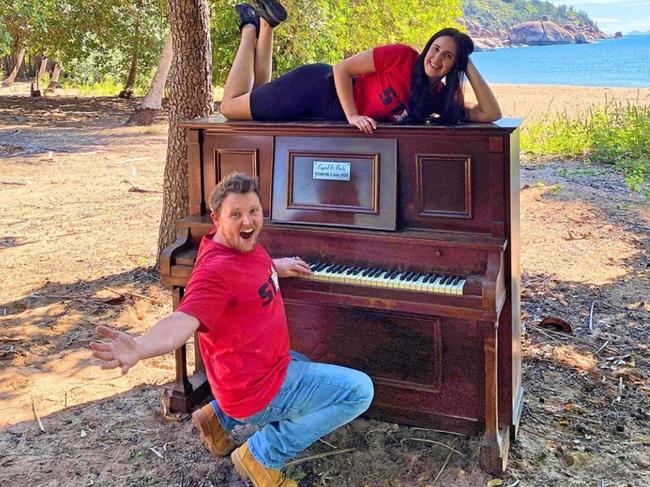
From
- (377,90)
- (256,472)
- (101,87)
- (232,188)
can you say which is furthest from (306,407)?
(101,87)

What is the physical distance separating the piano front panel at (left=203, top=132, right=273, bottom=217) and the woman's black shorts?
0.57 feet

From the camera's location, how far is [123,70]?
85.3ft

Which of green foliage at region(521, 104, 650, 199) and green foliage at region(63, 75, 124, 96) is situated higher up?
green foliage at region(63, 75, 124, 96)

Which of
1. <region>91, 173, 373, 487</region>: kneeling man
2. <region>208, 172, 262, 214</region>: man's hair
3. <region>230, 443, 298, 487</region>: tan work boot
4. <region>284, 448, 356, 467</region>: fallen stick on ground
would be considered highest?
<region>208, 172, 262, 214</region>: man's hair

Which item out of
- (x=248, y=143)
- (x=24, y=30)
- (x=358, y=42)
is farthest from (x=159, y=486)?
(x=24, y=30)

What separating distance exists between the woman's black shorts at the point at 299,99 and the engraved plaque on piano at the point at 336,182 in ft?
0.76

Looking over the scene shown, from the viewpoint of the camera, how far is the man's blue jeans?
116 inches

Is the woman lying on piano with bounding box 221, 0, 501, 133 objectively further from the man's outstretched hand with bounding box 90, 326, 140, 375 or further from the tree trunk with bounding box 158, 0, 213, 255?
the tree trunk with bounding box 158, 0, 213, 255

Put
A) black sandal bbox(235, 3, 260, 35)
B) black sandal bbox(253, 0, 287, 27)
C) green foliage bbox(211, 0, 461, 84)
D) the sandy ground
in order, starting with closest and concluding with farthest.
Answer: the sandy ground, black sandal bbox(253, 0, 287, 27), black sandal bbox(235, 3, 260, 35), green foliage bbox(211, 0, 461, 84)

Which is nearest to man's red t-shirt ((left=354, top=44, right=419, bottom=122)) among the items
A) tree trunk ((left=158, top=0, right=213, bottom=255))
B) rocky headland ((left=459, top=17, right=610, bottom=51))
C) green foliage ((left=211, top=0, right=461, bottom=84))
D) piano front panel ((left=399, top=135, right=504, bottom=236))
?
piano front panel ((left=399, top=135, right=504, bottom=236))

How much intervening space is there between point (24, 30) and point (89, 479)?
2027 centimetres

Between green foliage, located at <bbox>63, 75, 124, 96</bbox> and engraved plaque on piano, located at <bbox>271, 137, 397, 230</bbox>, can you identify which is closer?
engraved plaque on piano, located at <bbox>271, 137, 397, 230</bbox>

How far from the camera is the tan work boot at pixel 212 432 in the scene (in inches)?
130

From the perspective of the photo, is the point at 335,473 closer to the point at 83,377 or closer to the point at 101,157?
the point at 83,377
